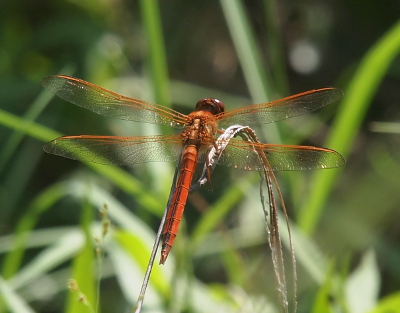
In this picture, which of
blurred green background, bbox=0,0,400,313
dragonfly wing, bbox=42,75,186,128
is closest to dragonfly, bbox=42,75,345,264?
dragonfly wing, bbox=42,75,186,128

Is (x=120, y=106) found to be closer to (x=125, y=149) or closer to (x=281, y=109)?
(x=125, y=149)

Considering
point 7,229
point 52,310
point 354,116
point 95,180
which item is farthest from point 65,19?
point 354,116

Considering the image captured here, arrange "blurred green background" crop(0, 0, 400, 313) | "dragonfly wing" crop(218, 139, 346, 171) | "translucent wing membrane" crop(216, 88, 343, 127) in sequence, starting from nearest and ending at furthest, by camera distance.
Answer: "dragonfly wing" crop(218, 139, 346, 171) < "translucent wing membrane" crop(216, 88, 343, 127) < "blurred green background" crop(0, 0, 400, 313)

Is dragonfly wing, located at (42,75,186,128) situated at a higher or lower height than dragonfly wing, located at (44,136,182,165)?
higher

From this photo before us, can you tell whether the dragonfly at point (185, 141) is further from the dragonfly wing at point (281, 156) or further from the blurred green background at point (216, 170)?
the blurred green background at point (216, 170)

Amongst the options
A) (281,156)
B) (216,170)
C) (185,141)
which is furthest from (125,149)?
(216,170)

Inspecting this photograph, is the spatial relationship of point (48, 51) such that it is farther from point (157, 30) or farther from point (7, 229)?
point (157, 30)

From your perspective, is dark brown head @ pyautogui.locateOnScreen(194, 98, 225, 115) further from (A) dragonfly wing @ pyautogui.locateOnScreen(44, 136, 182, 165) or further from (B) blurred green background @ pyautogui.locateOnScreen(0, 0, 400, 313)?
(B) blurred green background @ pyautogui.locateOnScreen(0, 0, 400, 313)
